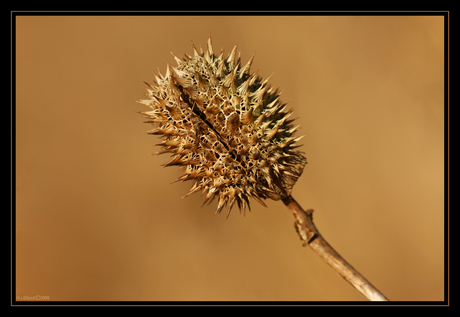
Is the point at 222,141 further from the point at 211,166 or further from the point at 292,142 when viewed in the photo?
the point at 292,142

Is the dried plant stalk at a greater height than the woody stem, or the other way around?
the dried plant stalk

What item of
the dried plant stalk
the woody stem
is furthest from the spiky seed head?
the woody stem

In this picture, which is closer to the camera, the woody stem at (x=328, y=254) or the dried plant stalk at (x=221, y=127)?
the dried plant stalk at (x=221, y=127)

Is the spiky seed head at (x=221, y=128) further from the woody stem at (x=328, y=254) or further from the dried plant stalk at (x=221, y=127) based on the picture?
the woody stem at (x=328, y=254)

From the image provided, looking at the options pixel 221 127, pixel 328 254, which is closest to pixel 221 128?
pixel 221 127

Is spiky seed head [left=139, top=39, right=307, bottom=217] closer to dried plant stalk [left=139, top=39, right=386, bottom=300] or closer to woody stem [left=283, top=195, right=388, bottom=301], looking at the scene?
dried plant stalk [left=139, top=39, right=386, bottom=300]

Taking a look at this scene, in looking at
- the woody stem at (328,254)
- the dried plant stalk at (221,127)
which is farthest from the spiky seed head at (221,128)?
the woody stem at (328,254)
